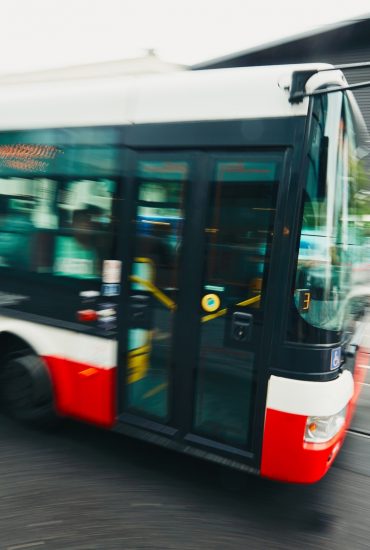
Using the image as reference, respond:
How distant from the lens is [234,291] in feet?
9.92

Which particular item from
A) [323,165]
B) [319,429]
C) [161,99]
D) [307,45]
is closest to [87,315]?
[161,99]

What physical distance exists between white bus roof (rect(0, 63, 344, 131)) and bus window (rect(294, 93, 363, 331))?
0.18 m

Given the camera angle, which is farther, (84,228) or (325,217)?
(84,228)

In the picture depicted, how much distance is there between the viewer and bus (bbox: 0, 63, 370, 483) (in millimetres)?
2844

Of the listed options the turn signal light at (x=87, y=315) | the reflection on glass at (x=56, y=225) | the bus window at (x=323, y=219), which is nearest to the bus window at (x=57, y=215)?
the reflection on glass at (x=56, y=225)

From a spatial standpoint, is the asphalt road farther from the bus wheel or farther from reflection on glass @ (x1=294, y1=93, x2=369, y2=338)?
reflection on glass @ (x1=294, y1=93, x2=369, y2=338)

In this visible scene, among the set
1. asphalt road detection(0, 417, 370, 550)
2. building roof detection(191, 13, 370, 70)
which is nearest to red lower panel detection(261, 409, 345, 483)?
asphalt road detection(0, 417, 370, 550)

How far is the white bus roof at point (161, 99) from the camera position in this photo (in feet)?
9.45

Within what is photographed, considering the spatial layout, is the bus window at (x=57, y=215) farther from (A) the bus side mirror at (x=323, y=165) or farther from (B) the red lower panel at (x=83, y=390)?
(A) the bus side mirror at (x=323, y=165)

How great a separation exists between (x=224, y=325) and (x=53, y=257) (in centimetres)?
146

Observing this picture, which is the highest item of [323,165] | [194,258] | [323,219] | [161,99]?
[161,99]

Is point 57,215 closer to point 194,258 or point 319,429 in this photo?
point 194,258

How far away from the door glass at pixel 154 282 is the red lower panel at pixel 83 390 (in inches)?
6.3

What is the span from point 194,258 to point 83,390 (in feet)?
4.30
